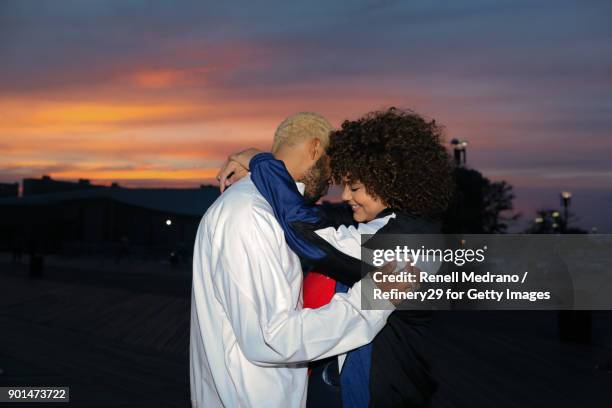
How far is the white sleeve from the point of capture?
2066 millimetres

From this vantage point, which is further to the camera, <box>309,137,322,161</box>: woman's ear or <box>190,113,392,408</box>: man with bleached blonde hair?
<box>309,137,322,161</box>: woman's ear

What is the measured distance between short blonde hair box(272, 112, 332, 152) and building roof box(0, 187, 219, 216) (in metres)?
44.5

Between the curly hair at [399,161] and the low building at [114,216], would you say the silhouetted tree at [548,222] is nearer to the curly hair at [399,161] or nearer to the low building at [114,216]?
the low building at [114,216]

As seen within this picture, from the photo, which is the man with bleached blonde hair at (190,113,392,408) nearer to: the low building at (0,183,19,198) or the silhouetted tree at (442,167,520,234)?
the silhouetted tree at (442,167,520,234)

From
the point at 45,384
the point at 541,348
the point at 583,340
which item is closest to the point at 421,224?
the point at 45,384

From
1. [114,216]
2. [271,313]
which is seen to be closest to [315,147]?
[271,313]

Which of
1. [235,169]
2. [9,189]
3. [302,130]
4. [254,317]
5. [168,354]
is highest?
[302,130]

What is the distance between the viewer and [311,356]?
2090 mm

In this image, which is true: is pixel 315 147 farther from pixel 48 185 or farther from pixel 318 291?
pixel 48 185

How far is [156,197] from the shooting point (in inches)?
1953

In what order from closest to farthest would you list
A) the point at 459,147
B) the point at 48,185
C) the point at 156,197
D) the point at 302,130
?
the point at 302,130
the point at 459,147
the point at 156,197
the point at 48,185

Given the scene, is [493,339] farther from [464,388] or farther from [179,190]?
[179,190]

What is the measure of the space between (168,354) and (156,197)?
4113 cm

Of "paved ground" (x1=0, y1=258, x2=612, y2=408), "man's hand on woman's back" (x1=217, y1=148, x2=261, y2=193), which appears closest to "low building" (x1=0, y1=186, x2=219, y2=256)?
"paved ground" (x1=0, y1=258, x2=612, y2=408)
